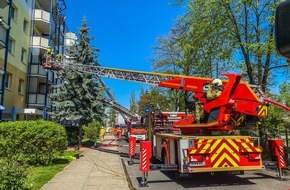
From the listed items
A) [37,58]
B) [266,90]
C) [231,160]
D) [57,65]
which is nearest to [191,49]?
[266,90]

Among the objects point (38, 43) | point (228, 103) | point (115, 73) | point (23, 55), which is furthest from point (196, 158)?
point (38, 43)

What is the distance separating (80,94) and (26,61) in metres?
7.97

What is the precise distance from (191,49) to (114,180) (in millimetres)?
10621

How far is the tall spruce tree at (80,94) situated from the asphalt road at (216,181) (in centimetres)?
1590

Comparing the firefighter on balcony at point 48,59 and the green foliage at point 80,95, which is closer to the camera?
the green foliage at point 80,95

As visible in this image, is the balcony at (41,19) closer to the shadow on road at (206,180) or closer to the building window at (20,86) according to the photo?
Answer: the building window at (20,86)

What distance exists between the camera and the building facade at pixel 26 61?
85.5 feet

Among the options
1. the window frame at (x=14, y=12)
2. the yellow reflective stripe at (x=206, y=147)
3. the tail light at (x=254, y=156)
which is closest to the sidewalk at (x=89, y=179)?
the yellow reflective stripe at (x=206, y=147)

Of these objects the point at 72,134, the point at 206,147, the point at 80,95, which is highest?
the point at 80,95

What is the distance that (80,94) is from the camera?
88.2ft

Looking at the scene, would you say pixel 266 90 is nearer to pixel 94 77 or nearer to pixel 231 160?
pixel 231 160

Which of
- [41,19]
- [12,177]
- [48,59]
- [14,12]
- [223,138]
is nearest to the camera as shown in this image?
[12,177]

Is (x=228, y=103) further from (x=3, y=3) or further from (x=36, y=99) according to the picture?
(x=36, y=99)

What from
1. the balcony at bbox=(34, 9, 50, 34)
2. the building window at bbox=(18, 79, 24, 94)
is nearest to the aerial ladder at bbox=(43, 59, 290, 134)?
the building window at bbox=(18, 79, 24, 94)
